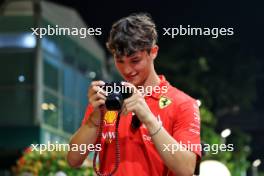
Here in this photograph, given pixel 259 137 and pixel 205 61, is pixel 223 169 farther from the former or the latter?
pixel 259 137

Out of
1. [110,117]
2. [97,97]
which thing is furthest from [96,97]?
[110,117]

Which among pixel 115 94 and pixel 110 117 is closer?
pixel 115 94

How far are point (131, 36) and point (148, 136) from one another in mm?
265

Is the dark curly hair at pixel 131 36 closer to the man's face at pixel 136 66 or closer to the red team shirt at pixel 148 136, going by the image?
the man's face at pixel 136 66

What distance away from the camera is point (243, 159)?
56.9 ft

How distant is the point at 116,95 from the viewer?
1.94m

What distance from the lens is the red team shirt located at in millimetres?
2025

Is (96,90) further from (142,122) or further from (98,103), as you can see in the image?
(142,122)

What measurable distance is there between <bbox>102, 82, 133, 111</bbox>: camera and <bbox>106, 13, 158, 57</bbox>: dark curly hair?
0.10 meters

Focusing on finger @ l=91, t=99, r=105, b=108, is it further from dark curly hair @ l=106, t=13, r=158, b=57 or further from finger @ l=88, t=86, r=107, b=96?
dark curly hair @ l=106, t=13, r=158, b=57

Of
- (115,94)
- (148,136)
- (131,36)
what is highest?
(131,36)

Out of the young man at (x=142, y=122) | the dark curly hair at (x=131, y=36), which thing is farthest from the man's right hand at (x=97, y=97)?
the dark curly hair at (x=131, y=36)

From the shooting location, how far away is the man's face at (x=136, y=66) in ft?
6.66

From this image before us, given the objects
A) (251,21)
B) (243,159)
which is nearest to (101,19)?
(251,21)
